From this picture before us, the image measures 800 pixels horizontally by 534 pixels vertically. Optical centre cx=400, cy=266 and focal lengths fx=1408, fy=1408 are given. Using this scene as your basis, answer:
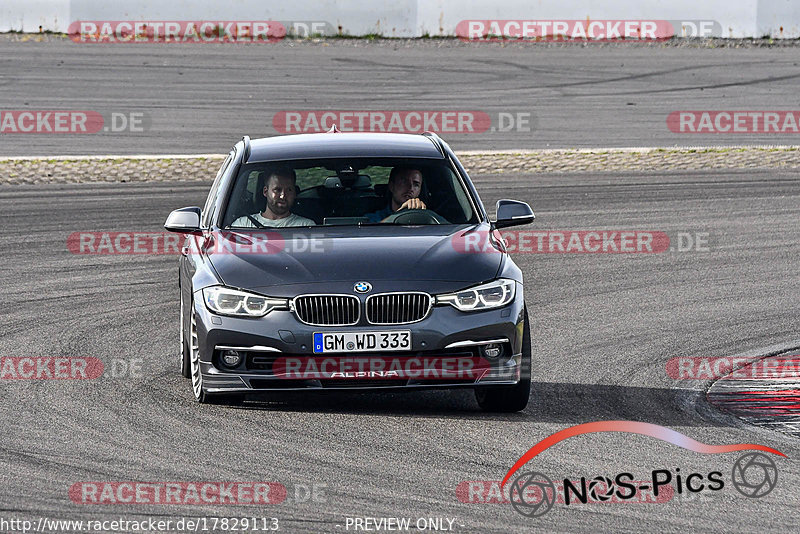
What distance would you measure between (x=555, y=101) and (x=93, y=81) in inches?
363

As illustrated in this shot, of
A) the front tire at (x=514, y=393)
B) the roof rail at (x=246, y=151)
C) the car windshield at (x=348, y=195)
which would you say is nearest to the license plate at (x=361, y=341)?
the front tire at (x=514, y=393)

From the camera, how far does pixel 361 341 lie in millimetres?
7660

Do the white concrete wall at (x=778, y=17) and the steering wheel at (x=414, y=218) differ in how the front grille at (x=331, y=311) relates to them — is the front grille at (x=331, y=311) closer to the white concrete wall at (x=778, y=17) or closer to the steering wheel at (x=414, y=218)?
the steering wheel at (x=414, y=218)

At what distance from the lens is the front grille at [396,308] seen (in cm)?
773

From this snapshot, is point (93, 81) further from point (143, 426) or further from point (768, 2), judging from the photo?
point (143, 426)

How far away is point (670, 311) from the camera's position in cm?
1142

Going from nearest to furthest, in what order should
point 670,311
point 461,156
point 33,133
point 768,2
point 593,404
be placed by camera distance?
point 593,404 < point 670,311 < point 461,156 < point 33,133 < point 768,2

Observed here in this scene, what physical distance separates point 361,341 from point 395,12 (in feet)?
92.6

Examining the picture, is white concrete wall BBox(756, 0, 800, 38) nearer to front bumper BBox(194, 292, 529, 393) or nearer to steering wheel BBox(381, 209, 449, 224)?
steering wheel BBox(381, 209, 449, 224)

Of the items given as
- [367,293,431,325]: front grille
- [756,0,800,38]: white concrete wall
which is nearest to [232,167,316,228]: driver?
[367,293,431,325]: front grille

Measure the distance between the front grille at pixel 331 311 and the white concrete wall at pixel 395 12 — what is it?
27.4m

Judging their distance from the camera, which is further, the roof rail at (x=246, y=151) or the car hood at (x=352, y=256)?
the roof rail at (x=246, y=151)

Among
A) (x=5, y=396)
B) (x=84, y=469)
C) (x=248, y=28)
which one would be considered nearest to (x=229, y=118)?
(x=248, y=28)

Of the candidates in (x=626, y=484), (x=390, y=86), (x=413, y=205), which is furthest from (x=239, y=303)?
(x=390, y=86)
